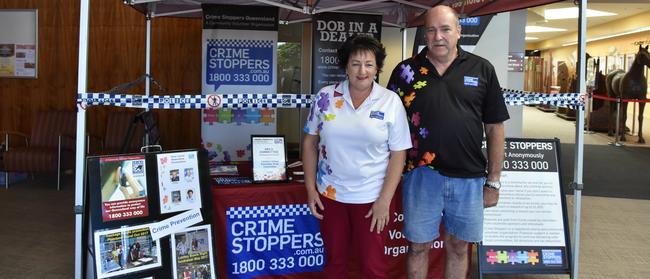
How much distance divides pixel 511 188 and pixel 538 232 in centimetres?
30

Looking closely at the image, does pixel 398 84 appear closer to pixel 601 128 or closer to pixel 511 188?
pixel 511 188

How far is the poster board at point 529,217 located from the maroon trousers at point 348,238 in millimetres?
1029

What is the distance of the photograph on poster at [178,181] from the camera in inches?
101

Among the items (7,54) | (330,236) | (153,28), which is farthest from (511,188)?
(7,54)

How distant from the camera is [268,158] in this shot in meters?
2.94

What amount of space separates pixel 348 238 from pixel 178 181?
36.1 inches

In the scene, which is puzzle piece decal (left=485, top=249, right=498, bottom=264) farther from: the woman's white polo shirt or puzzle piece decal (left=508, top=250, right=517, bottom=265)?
the woman's white polo shirt

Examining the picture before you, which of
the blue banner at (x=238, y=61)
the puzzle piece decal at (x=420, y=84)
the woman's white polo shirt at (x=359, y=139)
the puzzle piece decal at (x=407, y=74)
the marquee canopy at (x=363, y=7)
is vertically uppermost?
the marquee canopy at (x=363, y=7)

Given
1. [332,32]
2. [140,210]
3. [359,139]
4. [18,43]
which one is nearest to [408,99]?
[359,139]

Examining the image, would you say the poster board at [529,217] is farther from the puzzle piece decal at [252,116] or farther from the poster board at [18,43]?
the poster board at [18,43]

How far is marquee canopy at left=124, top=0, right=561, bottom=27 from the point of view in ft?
12.6

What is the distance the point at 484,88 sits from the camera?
2.30 metres

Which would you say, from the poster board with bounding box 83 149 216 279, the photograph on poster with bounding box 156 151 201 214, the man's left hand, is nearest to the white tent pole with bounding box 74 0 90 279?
the poster board with bounding box 83 149 216 279

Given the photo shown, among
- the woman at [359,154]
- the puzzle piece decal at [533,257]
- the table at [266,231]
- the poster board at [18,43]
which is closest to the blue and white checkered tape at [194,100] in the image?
the table at [266,231]
